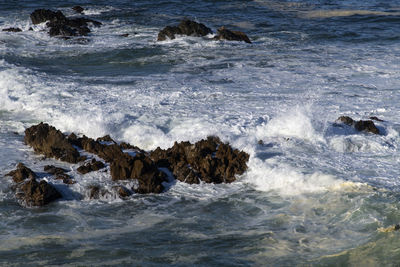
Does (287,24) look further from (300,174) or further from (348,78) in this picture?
(300,174)

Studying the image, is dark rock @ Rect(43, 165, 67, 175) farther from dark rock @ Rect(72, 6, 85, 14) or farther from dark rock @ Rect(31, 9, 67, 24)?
dark rock @ Rect(72, 6, 85, 14)

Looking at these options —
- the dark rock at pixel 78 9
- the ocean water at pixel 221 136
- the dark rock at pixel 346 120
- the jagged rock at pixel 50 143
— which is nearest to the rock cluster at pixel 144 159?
the jagged rock at pixel 50 143

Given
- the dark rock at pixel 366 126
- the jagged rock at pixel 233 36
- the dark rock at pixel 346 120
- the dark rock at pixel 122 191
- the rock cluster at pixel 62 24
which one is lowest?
the dark rock at pixel 122 191

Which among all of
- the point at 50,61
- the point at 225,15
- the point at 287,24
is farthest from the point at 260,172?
the point at 225,15

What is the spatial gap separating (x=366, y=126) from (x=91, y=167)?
4.09 m

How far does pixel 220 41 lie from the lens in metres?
17.5

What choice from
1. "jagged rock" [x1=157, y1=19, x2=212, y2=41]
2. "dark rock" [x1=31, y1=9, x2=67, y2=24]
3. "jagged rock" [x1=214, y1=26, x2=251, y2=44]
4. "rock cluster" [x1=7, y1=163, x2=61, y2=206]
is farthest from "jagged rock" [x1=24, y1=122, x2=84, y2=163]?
"dark rock" [x1=31, y1=9, x2=67, y2=24]

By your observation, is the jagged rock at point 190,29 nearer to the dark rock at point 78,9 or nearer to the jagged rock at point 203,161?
the dark rock at point 78,9

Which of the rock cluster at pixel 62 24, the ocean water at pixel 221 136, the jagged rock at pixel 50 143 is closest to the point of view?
the ocean water at pixel 221 136

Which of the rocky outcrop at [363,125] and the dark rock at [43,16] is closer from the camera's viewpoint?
the rocky outcrop at [363,125]

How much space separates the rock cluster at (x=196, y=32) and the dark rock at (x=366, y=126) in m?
8.63

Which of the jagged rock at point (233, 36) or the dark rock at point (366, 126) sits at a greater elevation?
the jagged rock at point (233, 36)

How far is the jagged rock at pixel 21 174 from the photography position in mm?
7112

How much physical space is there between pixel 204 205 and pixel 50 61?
923cm
